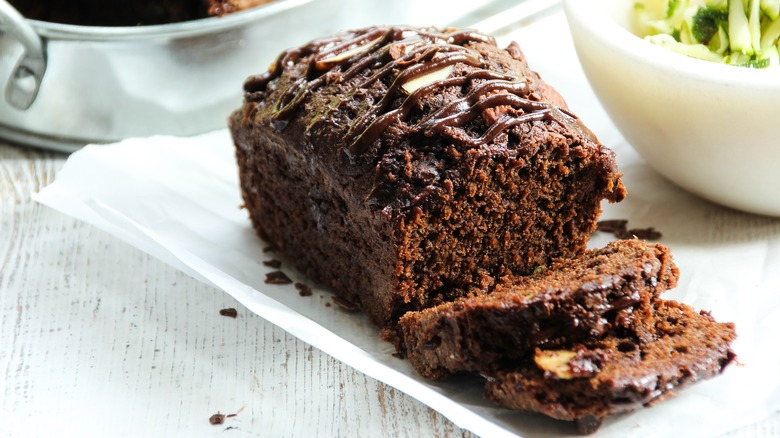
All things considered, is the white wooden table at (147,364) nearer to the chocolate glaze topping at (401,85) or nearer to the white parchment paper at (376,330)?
the white parchment paper at (376,330)

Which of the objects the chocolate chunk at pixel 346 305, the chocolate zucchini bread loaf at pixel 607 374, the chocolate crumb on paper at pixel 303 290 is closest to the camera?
the chocolate zucchini bread loaf at pixel 607 374

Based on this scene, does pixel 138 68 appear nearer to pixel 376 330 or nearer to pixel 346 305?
pixel 346 305

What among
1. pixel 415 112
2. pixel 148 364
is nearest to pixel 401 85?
pixel 415 112

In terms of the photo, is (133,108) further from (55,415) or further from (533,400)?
(533,400)

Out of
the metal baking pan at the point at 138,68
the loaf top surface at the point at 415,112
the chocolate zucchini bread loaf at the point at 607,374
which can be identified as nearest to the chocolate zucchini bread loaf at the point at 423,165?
the loaf top surface at the point at 415,112

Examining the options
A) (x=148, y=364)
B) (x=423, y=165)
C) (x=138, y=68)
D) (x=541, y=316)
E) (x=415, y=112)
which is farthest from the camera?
(x=138, y=68)

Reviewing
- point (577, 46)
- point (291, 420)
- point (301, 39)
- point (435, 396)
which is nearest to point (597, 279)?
point (435, 396)

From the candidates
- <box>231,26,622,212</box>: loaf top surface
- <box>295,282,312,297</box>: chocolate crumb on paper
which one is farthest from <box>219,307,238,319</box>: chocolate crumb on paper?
<box>231,26,622,212</box>: loaf top surface

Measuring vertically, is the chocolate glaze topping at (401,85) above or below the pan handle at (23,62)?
above
